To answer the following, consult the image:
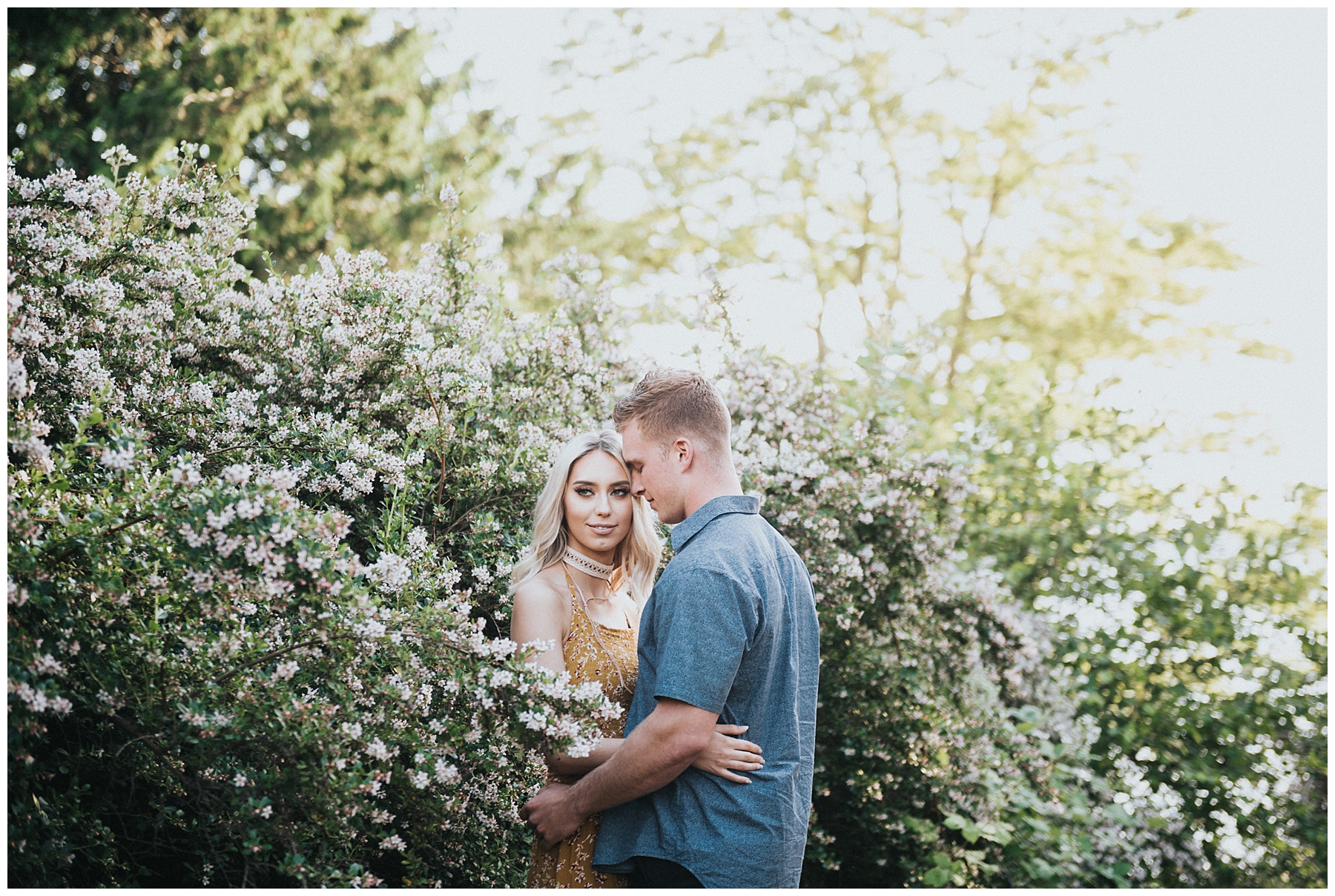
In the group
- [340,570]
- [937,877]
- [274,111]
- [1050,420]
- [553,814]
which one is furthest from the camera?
[274,111]

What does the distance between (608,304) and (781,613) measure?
2.79 m

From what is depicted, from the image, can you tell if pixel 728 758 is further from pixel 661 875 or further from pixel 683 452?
pixel 683 452

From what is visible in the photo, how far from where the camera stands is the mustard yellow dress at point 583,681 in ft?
8.51

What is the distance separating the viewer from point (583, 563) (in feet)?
10.2

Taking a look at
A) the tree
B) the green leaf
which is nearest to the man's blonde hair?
the tree

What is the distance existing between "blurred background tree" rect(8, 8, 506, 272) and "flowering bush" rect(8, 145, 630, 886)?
130 inches

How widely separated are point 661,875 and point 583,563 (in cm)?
112

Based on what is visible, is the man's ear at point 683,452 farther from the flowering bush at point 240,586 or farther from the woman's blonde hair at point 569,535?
the flowering bush at point 240,586

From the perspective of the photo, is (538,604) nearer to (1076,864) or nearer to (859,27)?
(1076,864)

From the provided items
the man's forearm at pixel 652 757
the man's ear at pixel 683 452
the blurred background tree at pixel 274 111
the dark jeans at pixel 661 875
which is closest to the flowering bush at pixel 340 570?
the man's forearm at pixel 652 757

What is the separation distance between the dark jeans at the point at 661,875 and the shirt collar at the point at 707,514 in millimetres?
862

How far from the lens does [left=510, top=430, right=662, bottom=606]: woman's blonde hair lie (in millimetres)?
3096

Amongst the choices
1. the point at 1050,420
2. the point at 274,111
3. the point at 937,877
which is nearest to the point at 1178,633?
the point at 1050,420

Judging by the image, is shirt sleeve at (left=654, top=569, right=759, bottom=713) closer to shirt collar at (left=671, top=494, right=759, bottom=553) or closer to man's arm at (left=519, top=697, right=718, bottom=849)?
man's arm at (left=519, top=697, right=718, bottom=849)
